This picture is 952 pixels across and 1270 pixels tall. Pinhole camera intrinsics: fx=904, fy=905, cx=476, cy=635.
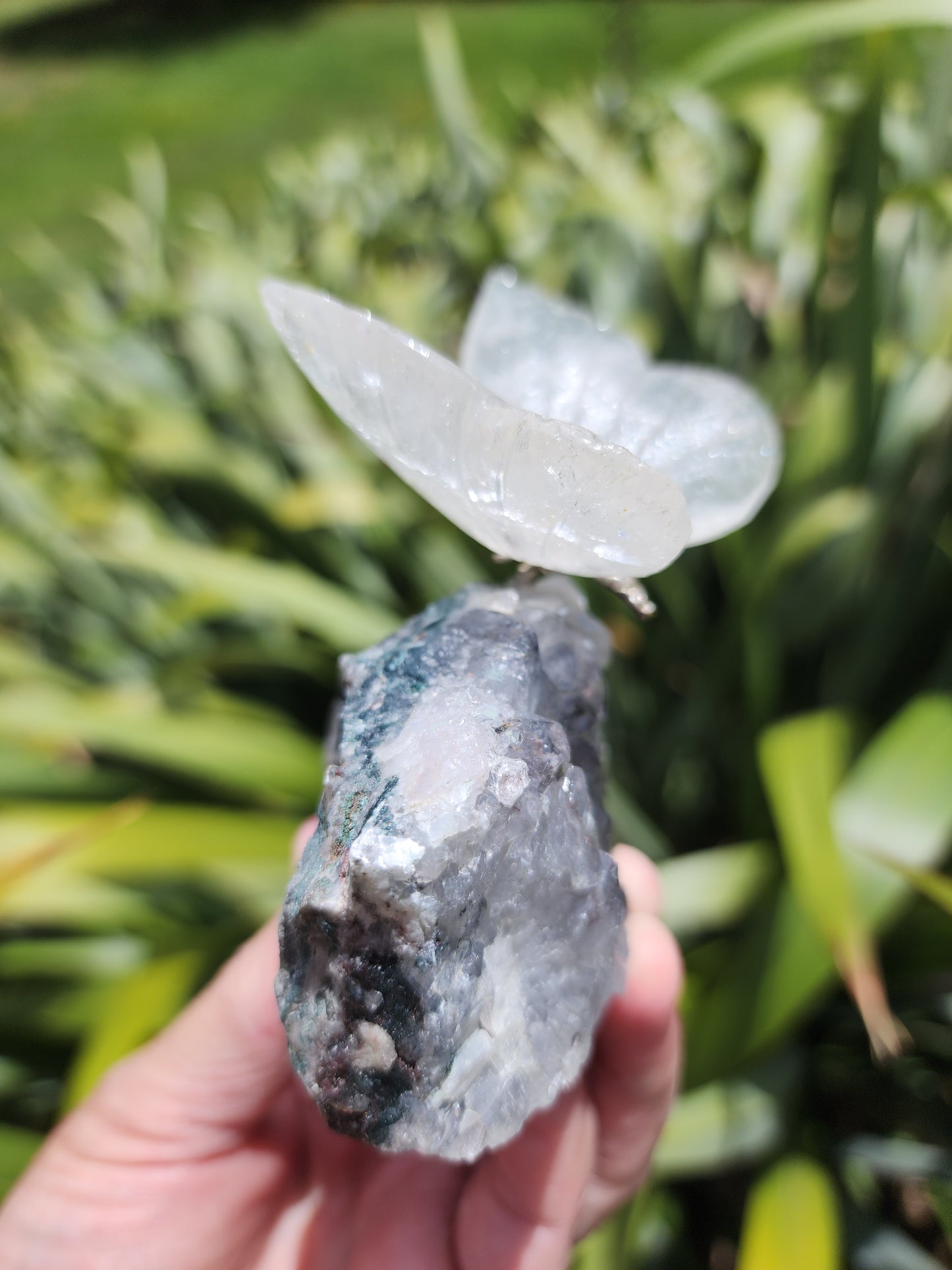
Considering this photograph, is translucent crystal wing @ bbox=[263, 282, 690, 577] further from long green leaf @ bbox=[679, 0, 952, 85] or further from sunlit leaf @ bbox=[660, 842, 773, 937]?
long green leaf @ bbox=[679, 0, 952, 85]

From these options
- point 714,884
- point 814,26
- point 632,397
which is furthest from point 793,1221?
point 814,26

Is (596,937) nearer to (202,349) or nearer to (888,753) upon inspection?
(888,753)

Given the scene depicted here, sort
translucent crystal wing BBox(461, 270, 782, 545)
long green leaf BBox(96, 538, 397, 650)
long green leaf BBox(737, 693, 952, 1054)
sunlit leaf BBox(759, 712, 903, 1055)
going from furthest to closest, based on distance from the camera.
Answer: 1. long green leaf BBox(96, 538, 397, 650)
2. long green leaf BBox(737, 693, 952, 1054)
3. sunlit leaf BBox(759, 712, 903, 1055)
4. translucent crystal wing BBox(461, 270, 782, 545)

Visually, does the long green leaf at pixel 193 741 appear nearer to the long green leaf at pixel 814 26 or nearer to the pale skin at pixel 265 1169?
the pale skin at pixel 265 1169

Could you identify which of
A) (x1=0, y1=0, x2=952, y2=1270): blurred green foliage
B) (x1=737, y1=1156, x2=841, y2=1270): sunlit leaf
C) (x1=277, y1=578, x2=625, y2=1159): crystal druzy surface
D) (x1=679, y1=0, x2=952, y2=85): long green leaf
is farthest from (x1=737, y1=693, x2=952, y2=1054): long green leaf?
(x1=679, y1=0, x2=952, y2=85): long green leaf

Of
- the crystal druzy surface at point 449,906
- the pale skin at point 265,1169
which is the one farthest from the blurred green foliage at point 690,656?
the crystal druzy surface at point 449,906

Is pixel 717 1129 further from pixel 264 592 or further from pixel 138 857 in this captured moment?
pixel 264 592

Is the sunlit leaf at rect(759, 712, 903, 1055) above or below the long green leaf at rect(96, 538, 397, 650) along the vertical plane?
below
